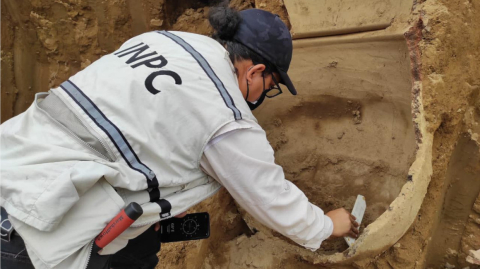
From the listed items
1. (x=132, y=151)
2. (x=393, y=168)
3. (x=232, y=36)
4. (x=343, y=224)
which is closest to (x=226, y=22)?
(x=232, y=36)

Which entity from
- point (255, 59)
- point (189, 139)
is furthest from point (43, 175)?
point (255, 59)

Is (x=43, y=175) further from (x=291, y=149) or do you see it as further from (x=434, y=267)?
(x=434, y=267)

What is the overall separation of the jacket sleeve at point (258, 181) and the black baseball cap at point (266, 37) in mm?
241

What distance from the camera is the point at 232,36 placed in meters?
1.21

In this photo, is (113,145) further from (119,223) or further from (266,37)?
(266,37)

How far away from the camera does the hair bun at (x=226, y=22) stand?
1.19 metres

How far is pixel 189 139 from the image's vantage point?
3.32 feet

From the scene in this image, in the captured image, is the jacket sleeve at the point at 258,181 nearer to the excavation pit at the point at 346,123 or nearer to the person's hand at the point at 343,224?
the person's hand at the point at 343,224

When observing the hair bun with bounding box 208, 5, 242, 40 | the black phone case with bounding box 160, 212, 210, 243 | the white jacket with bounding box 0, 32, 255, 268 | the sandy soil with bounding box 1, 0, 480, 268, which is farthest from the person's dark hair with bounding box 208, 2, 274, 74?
the sandy soil with bounding box 1, 0, 480, 268

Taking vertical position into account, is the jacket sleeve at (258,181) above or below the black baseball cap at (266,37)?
below

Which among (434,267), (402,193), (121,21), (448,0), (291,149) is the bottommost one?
(434,267)

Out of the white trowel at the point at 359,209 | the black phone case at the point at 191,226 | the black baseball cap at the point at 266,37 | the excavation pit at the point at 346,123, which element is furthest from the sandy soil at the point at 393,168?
the black baseball cap at the point at 266,37

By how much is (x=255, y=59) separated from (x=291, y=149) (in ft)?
2.49

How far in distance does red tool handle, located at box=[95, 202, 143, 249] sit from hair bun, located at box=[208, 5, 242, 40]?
0.58 m
